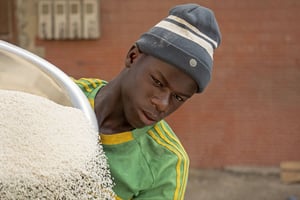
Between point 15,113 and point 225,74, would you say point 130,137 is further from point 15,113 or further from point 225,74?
point 225,74

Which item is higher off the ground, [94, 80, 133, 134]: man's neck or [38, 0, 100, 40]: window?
[94, 80, 133, 134]: man's neck

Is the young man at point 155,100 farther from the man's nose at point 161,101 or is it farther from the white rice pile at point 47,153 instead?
the white rice pile at point 47,153

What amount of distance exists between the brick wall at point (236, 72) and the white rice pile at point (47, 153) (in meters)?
5.29

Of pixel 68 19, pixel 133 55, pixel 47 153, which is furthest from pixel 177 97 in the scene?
pixel 68 19

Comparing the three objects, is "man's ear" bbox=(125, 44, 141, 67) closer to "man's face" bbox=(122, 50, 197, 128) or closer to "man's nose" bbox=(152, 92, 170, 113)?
"man's face" bbox=(122, 50, 197, 128)

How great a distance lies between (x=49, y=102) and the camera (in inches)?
72.7

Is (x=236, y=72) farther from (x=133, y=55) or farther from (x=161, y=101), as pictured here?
(x=161, y=101)

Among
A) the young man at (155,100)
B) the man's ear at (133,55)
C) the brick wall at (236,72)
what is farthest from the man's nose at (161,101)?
the brick wall at (236,72)

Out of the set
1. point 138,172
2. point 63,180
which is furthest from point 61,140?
point 138,172

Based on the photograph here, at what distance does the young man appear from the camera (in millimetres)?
1923

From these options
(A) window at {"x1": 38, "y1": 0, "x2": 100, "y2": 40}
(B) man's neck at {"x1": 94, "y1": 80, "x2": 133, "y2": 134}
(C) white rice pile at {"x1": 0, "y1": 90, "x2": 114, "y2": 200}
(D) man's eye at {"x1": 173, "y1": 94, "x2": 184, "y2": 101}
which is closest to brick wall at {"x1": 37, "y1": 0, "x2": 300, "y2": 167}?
(A) window at {"x1": 38, "y1": 0, "x2": 100, "y2": 40}

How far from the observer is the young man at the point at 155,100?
192 centimetres

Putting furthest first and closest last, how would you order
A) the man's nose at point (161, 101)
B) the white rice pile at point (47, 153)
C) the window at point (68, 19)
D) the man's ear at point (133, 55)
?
the window at point (68, 19) → the man's ear at point (133, 55) → the man's nose at point (161, 101) → the white rice pile at point (47, 153)

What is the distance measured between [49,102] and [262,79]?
17.9ft
